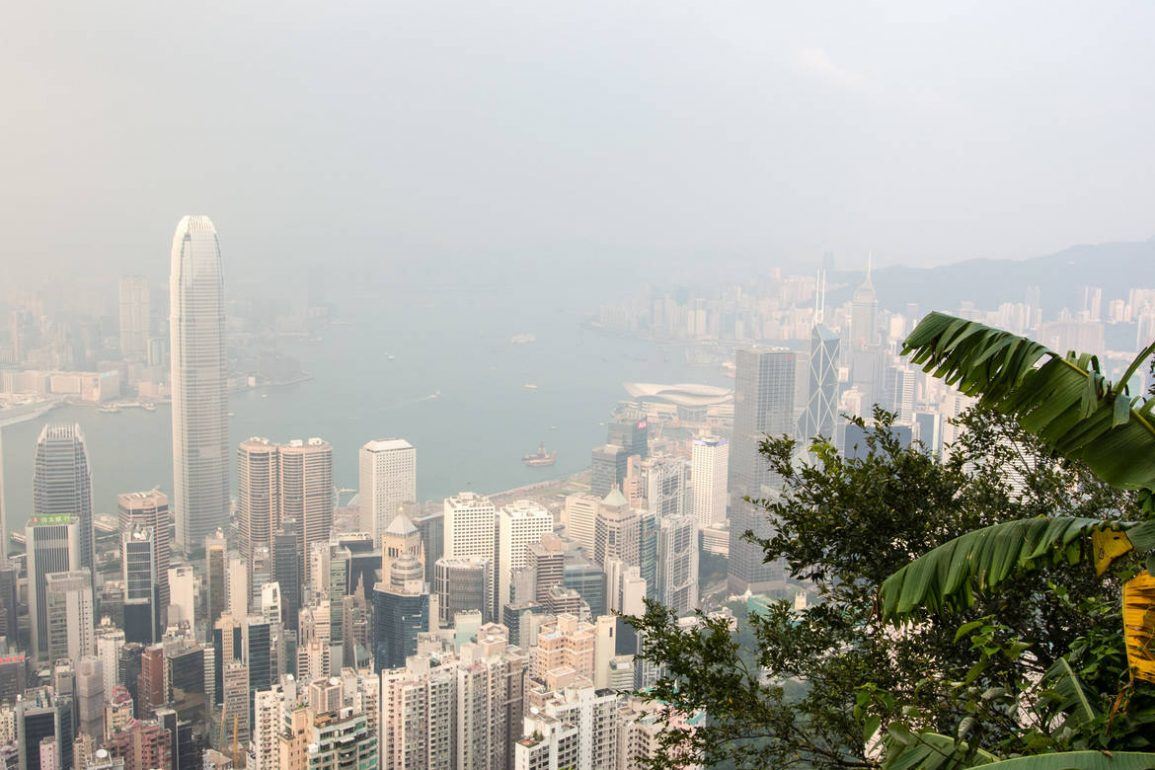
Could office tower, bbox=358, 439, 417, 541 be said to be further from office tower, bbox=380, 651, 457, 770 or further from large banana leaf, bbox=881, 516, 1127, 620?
large banana leaf, bbox=881, 516, 1127, 620

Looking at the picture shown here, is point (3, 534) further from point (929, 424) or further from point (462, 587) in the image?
point (929, 424)

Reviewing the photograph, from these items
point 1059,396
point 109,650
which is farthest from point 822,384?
point 1059,396

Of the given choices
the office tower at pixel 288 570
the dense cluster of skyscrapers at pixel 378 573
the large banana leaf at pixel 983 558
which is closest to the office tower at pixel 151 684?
the dense cluster of skyscrapers at pixel 378 573

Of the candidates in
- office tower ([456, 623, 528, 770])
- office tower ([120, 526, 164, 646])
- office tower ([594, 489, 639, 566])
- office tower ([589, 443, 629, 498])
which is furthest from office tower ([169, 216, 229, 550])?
office tower ([456, 623, 528, 770])

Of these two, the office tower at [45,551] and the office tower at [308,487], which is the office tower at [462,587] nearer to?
the office tower at [308,487]

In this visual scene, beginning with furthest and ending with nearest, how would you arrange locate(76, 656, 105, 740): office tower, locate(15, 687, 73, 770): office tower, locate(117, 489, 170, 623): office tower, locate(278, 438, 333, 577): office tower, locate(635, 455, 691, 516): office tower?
locate(635, 455, 691, 516): office tower → locate(278, 438, 333, 577): office tower → locate(117, 489, 170, 623): office tower → locate(76, 656, 105, 740): office tower → locate(15, 687, 73, 770): office tower

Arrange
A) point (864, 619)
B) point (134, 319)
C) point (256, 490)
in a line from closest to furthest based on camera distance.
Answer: point (864, 619)
point (256, 490)
point (134, 319)
